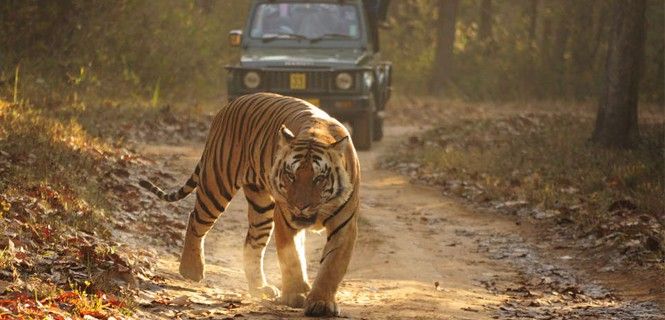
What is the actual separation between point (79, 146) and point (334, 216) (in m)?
5.97

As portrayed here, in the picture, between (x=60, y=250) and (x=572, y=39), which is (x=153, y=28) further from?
(x=60, y=250)

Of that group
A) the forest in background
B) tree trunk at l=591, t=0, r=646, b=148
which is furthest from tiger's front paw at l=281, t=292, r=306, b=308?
tree trunk at l=591, t=0, r=646, b=148

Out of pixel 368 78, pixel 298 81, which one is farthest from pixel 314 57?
pixel 368 78

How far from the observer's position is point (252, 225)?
7.78m

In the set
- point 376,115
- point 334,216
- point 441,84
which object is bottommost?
point 441,84

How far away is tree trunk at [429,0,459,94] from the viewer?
31688 mm

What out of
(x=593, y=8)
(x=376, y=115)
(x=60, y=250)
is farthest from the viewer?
(x=593, y=8)

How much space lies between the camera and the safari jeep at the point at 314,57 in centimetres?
1638

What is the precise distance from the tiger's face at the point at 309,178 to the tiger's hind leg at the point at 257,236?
909 millimetres

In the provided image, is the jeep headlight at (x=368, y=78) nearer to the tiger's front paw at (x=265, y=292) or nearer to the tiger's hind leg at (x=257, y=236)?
the tiger's hind leg at (x=257, y=236)

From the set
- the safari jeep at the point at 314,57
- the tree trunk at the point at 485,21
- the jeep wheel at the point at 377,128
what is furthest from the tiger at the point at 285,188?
the tree trunk at the point at 485,21

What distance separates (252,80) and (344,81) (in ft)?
4.18

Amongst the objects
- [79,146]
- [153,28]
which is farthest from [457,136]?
[79,146]

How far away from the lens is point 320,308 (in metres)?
6.83
